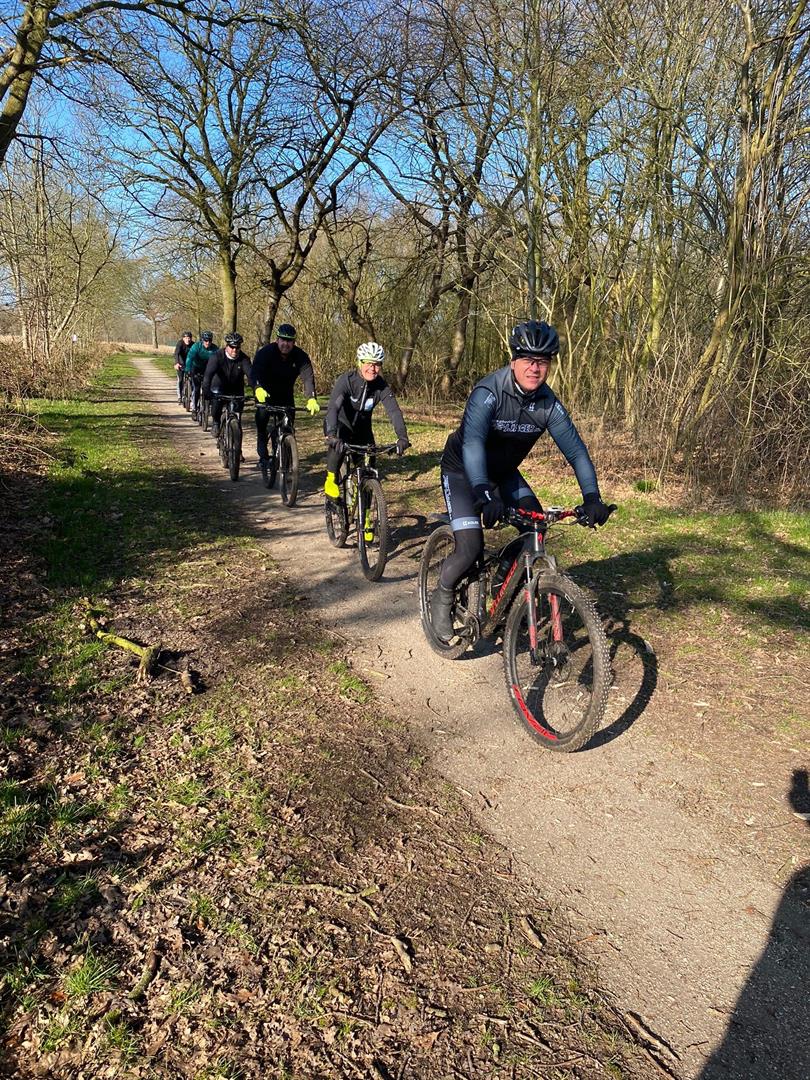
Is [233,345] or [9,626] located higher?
[233,345]

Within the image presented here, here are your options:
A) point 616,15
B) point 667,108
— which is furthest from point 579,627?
point 616,15

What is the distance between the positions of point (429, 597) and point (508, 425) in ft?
4.98

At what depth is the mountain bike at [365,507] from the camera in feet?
18.8

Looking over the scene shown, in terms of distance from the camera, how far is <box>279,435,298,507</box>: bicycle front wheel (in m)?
8.08

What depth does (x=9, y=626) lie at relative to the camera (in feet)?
14.7

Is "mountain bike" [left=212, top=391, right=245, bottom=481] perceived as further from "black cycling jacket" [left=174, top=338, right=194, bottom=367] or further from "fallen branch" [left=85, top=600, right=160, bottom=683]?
"black cycling jacket" [left=174, top=338, right=194, bottom=367]

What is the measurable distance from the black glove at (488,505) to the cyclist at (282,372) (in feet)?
15.4

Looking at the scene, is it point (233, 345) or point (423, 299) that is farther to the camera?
point (423, 299)

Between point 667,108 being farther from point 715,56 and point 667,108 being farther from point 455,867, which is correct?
point 455,867

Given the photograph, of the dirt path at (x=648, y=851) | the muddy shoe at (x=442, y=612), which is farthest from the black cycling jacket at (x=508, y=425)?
the dirt path at (x=648, y=851)

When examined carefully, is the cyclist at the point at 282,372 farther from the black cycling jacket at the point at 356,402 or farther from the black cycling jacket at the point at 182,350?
the black cycling jacket at the point at 182,350

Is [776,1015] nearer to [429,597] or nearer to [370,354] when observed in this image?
[429,597]

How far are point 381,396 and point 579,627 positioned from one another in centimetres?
331

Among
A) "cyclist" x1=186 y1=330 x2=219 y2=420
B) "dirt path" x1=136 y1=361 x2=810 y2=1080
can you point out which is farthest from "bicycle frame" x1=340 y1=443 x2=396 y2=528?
"cyclist" x1=186 y1=330 x2=219 y2=420
